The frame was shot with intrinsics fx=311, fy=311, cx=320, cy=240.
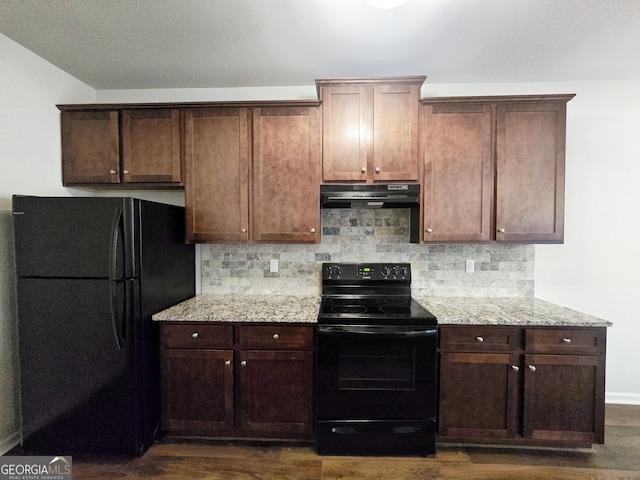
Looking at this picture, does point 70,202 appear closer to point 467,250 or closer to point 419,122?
point 419,122

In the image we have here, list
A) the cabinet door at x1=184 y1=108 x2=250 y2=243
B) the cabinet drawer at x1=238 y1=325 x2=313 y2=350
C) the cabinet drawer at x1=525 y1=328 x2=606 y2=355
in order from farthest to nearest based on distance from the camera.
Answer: the cabinet door at x1=184 y1=108 x2=250 y2=243, the cabinet drawer at x1=238 y1=325 x2=313 y2=350, the cabinet drawer at x1=525 y1=328 x2=606 y2=355

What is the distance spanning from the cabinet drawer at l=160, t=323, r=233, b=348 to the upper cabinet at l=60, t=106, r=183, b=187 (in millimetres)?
1066

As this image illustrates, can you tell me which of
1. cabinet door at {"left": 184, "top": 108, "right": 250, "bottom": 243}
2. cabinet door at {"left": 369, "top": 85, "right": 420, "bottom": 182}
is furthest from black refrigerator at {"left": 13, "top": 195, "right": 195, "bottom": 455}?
cabinet door at {"left": 369, "top": 85, "right": 420, "bottom": 182}

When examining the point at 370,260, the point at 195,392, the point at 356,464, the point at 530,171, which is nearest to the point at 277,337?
the point at 195,392

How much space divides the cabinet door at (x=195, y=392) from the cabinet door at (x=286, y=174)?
92 cm

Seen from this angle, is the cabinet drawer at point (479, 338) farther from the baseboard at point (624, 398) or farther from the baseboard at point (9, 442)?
the baseboard at point (9, 442)

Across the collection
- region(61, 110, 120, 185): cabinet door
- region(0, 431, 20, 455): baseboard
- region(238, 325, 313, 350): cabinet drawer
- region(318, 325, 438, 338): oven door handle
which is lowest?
region(0, 431, 20, 455): baseboard

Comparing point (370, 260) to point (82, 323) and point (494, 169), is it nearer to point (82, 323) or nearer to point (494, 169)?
point (494, 169)

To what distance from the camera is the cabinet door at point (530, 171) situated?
7.26 feet

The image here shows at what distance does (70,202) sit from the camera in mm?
1830

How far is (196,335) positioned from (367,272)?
1.36 m

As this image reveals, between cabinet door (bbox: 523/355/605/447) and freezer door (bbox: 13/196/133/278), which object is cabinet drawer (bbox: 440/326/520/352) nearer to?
cabinet door (bbox: 523/355/605/447)

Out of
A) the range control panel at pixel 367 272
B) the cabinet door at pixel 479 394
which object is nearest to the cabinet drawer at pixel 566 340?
the cabinet door at pixel 479 394

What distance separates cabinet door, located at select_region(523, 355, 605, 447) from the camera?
1.94m
